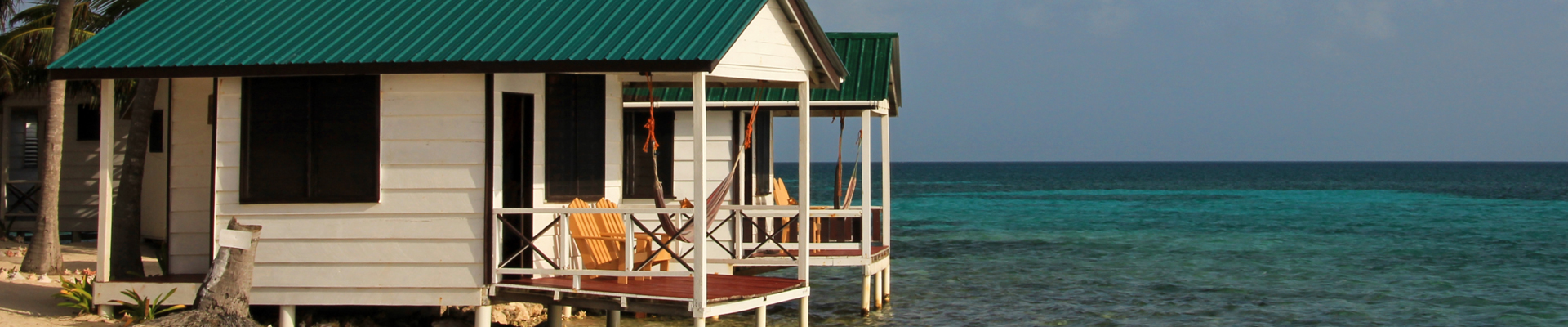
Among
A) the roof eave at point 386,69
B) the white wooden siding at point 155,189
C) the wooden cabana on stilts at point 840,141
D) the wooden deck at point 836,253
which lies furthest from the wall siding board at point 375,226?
the wooden deck at point 836,253

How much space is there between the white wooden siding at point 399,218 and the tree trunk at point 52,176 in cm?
600

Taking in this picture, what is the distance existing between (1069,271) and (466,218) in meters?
18.6

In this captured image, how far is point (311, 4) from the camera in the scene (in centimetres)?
1068

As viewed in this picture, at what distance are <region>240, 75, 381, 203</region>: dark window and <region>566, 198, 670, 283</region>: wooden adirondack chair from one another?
1.58m

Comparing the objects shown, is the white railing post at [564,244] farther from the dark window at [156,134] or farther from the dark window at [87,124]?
the dark window at [87,124]

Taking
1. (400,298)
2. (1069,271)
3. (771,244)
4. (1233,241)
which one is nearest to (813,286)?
(771,244)

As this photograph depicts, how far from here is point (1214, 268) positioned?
2795cm

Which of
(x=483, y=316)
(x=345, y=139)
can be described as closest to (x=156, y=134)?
(x=345, y=139)

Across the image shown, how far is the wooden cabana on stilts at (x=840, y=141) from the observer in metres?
14.7

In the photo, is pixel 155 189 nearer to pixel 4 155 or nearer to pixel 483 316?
pixel 483 316

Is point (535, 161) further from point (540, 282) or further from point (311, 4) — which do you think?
point (311, 4)

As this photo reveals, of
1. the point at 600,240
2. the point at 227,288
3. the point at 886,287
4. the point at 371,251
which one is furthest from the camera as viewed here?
the point at 886,287

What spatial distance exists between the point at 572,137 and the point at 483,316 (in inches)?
64.0

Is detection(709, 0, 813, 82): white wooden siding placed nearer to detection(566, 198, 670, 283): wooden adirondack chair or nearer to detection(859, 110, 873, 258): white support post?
detection(566, 198, 670, 283): wooden adirondack chair
